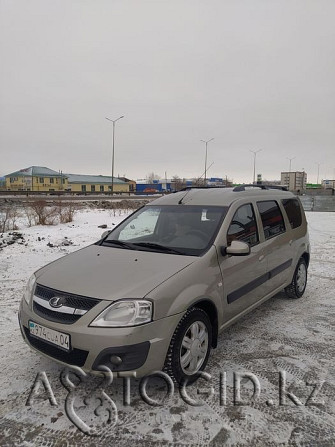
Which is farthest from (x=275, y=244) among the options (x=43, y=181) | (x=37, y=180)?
(x=43, y=181)

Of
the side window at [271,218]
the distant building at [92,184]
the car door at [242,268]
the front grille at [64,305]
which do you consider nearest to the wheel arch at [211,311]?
the car door at [242,268]

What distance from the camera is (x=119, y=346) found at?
99.3 inches

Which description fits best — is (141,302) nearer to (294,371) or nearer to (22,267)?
(294,371)

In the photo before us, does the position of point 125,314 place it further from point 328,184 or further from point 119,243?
point 328,184

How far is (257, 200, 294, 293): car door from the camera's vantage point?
4285mm

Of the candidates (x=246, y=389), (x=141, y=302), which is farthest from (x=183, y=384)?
(x=141, y=302)

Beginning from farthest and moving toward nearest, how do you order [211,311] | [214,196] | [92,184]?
1. [92,184]
2. [214,196]
3. [211,311]

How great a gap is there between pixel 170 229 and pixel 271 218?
61.3 inches

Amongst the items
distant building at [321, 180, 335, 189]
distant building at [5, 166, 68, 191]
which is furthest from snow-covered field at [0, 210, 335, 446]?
distant building at [321, 180, 335, 189]

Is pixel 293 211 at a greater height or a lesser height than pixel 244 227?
greater

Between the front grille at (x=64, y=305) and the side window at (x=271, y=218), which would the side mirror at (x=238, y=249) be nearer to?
the side window at (x=271, y=218)

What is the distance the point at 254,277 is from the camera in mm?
3916

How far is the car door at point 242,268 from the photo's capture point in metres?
3.44

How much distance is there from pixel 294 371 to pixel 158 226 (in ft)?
Result: 7.28
